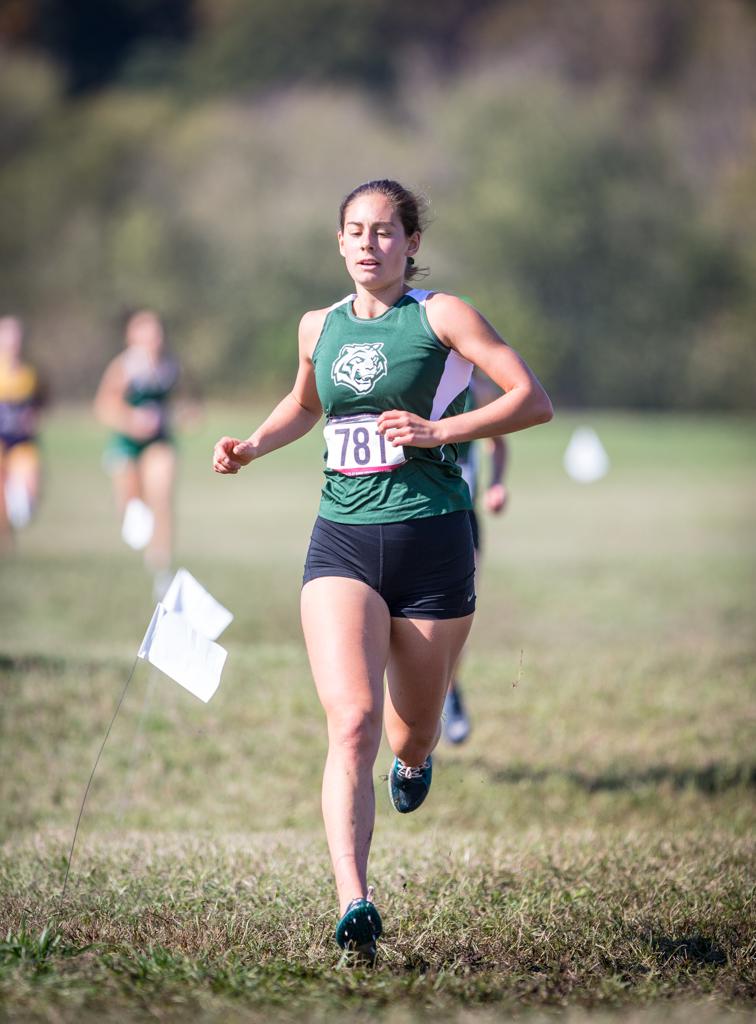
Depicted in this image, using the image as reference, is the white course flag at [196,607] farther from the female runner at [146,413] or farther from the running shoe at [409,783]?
the female runner at [146,413]

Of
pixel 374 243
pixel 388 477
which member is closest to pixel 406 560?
pixel 388 477

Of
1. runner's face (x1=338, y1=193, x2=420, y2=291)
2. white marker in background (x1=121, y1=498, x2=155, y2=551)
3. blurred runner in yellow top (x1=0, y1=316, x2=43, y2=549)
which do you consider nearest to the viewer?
runner's face (x1=338, y1=193, x2=420, y2=291)

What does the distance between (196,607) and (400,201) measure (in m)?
1.44

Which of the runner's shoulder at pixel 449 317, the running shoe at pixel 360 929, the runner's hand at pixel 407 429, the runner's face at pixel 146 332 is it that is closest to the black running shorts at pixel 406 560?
the runner's hand at pixel 407 429

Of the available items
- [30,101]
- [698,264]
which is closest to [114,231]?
[30,101]

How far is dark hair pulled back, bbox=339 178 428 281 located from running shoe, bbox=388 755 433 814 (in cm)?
168

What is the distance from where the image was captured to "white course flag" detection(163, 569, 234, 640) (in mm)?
4797

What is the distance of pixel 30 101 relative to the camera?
73.4 m

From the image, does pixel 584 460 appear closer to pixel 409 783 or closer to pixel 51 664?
pixel 51 664

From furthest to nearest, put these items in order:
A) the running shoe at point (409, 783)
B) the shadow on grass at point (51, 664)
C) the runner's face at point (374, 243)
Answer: the shadow on grass at point (51, 664) < the running shoe at point (409, 783) < the runner's face at point (374, 243)

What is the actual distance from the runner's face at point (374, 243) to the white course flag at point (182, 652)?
1218 millimetres

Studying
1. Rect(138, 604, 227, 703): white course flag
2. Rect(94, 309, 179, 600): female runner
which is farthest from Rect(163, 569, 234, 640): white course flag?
Rect(94, 309, 179, 600): female runner

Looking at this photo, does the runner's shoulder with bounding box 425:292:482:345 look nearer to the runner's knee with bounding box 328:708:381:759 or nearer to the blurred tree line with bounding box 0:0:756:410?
the runner's knee with bounding box 328:708:381:759

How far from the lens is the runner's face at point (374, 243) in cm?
461
